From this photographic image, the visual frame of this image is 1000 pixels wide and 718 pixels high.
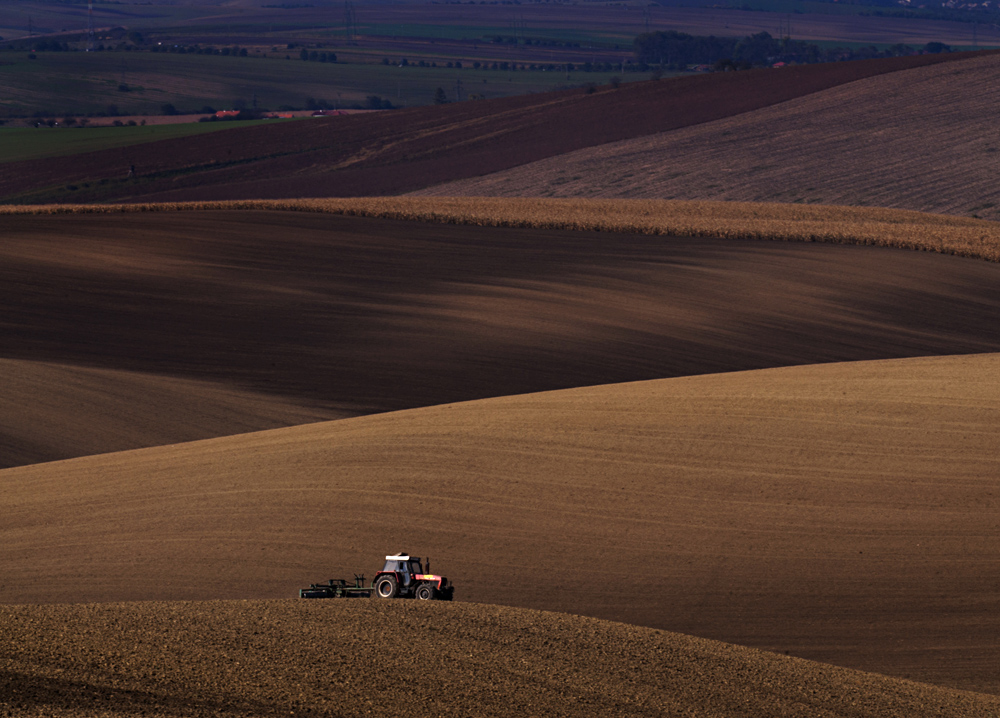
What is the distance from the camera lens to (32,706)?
7641 mm

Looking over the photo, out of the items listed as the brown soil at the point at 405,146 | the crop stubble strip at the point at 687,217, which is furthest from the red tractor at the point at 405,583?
the brown soil at the point at 405,146

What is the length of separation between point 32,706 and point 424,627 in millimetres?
3727

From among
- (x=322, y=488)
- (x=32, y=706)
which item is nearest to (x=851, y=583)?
(x=322, y=488)

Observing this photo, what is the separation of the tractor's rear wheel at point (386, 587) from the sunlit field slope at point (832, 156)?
164 feet

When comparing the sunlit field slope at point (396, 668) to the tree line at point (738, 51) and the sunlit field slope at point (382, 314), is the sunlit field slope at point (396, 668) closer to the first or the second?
the sunlit field slope at point (382, 314)

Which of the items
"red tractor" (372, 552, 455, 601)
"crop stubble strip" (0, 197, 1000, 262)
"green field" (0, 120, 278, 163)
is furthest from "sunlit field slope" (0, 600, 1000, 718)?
"green field" (0, 120, 278, 163)

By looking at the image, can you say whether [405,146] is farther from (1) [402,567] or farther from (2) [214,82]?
(2) [214,82]

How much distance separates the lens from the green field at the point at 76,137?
99812 millimetres

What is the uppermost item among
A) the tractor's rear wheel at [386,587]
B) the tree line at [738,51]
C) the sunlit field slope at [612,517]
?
the tree line at [738,51]

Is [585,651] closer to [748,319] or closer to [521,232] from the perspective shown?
[748,319]

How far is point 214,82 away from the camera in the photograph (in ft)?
526

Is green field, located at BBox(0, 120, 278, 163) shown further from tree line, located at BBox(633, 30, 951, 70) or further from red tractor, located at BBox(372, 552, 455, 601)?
red tractor, located at BBox(372, 552, 455, 601)

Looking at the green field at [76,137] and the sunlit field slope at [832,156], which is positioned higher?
the sunlit field slope at [832,156]

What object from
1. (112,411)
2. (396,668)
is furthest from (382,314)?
(396,668)
